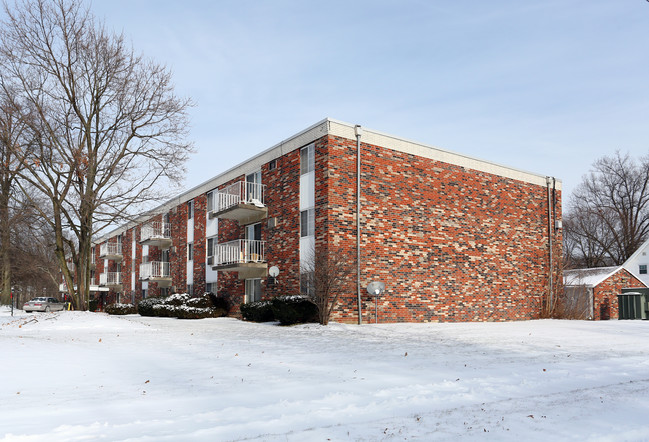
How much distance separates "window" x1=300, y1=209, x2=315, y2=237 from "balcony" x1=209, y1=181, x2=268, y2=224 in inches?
118

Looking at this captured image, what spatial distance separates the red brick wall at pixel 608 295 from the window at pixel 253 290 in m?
19.4

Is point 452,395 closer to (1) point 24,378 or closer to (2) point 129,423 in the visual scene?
(2) point 129,423

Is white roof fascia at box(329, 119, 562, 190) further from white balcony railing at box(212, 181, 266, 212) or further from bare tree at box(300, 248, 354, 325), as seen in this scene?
white balcony railing at box(212, 181, 266, 212)

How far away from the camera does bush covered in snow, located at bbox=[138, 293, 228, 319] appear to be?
25.5 m

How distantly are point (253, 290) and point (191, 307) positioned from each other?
11.8 ft

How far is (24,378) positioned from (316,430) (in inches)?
203

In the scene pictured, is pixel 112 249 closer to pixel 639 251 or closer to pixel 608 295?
pixel 608 295

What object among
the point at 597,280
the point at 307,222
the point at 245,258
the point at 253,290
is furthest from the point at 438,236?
the point at 597,280

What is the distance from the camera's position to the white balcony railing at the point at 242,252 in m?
23.0

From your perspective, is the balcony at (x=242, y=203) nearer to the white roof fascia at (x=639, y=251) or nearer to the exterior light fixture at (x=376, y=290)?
the exterior light fixture at (x=376, y=290)

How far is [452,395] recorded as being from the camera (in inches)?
261

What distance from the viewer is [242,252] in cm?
2339

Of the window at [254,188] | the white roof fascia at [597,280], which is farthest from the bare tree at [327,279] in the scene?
the white roof fascia at [597,280]

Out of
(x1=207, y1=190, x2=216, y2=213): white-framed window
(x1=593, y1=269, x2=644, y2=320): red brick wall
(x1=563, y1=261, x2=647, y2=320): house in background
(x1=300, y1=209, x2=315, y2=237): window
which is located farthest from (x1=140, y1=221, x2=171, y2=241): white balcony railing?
(x1=593, y1=269, x2=644, y2=320): red brick wall
